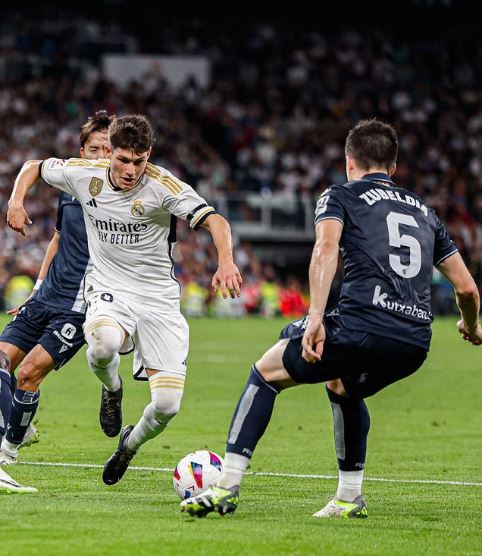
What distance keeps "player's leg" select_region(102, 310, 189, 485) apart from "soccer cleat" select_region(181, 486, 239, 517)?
54.3 inches

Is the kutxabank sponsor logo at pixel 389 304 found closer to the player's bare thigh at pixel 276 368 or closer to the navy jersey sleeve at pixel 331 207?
the navy jersey sleeve at pixel 331 207

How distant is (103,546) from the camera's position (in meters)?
5.94

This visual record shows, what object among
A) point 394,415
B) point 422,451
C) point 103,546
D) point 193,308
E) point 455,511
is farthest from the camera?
point 193,308

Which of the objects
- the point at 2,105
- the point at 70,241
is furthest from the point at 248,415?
the point at 2,105

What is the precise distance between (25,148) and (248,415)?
29.2 meters

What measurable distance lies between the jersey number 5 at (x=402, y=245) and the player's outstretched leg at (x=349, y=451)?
858 millimetres

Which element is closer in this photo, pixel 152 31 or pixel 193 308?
pixel 193 308

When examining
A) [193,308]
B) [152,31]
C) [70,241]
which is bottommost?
[193,308]

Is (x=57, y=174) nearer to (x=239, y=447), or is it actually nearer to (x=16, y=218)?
(x=16, y=218)

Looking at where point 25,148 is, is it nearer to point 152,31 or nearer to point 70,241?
point 152,31

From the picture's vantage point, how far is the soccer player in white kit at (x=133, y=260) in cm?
807

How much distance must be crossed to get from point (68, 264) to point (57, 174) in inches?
41.6

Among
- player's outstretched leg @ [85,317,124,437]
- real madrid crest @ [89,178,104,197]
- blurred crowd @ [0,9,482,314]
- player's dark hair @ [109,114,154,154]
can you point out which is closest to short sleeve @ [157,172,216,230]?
player's dark hair @ [109,114,154,154]

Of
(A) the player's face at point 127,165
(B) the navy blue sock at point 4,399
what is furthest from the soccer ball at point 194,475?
(A) the player's face at point 127,165
